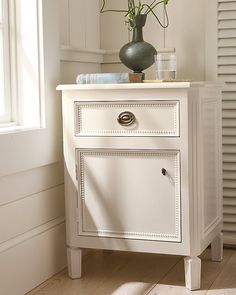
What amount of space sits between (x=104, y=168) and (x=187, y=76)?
705 mm

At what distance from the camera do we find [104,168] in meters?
2.26

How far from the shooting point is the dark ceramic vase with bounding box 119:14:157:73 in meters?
2.45

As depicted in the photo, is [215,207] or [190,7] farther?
[190,7]

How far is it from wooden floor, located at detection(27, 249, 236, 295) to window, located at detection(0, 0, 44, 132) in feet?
1.93

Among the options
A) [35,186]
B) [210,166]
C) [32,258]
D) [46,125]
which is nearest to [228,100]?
[210,166]

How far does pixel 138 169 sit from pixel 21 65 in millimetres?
572

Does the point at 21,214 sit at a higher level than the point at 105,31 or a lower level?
lower

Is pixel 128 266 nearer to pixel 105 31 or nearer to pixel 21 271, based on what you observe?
pixel 21 271

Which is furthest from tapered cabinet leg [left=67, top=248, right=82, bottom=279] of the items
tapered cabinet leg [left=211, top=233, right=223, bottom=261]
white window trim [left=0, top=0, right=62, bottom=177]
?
tapered cabinet leg [left=211, top=233, right=223, bottom=261]

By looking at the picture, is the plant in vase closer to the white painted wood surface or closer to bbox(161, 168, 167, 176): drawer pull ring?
the white painted wood surface

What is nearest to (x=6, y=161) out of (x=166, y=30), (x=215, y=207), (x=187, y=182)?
(x=187, y=182)

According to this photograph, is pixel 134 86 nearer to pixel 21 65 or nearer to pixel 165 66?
pixel 165 66

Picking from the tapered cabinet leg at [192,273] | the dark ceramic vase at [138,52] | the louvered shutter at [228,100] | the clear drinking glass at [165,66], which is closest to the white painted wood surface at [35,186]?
the dark ceramic vase at [138,52]

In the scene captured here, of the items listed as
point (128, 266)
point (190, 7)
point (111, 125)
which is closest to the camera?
point (111, 125)
